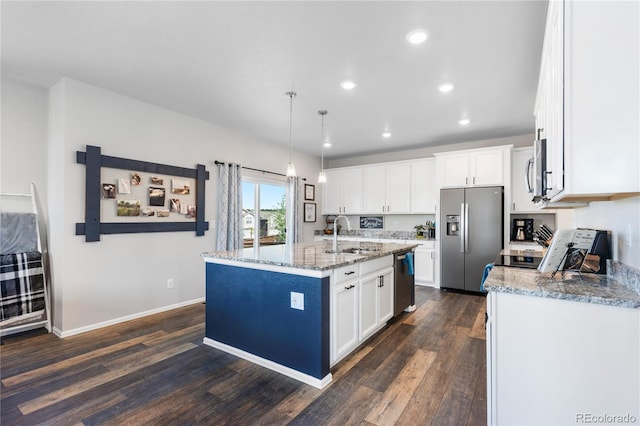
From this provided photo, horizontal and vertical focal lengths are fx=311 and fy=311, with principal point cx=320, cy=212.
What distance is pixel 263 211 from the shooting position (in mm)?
5539

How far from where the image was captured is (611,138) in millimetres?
1240

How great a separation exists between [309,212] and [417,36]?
14.7 feet

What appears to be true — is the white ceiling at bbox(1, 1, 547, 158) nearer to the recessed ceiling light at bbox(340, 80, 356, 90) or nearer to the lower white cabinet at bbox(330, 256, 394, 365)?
the recessed ceiling light at bbox(340, 80, 356, 90)

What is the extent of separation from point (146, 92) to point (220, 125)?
127 cm

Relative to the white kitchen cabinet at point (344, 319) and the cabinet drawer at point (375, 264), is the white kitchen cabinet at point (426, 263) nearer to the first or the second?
the cabinet drawer at point (375, 264)

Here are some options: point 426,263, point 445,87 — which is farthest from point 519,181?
point 445,87

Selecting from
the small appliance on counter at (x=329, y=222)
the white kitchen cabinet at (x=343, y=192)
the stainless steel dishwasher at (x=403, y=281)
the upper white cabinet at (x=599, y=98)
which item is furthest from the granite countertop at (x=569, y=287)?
the small appliance on counter at (x=329, y=222)

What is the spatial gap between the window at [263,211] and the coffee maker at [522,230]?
156 inches

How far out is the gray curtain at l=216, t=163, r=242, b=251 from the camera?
459cm

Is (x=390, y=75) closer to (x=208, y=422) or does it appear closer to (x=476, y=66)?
(x=476, y=66)

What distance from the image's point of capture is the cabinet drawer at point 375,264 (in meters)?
2.87

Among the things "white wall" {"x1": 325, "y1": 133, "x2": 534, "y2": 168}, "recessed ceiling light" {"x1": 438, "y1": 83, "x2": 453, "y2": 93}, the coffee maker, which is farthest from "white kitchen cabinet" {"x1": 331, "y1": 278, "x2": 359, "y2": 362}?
"white wall" {"x1": 325, "y1": 133, "x2": 534, "y2": 168}

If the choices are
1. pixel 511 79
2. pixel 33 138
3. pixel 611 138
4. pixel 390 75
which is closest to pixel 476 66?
pixel 511 79

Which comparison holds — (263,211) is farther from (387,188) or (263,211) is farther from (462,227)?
(462,227)
